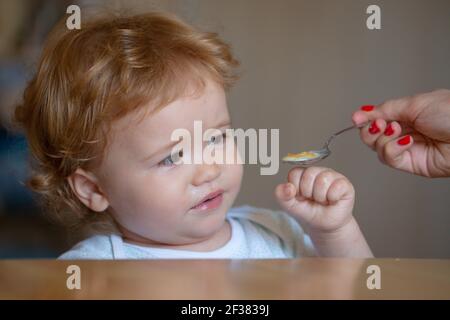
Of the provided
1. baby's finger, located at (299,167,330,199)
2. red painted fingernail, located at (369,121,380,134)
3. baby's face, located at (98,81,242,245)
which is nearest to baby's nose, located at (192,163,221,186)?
baby's face, located at (98,81,242,245)

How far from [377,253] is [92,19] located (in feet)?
2.35

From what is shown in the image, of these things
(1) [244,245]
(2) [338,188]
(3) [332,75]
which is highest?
(3) [332,75]

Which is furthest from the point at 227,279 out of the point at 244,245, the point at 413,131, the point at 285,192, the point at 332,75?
the point at 332,75

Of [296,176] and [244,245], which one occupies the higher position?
[296,176]

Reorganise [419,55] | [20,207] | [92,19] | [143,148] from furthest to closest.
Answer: [20,207]
[419,55]
[92,19]
[143,148]

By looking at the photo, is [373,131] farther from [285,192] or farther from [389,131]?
[285,192]

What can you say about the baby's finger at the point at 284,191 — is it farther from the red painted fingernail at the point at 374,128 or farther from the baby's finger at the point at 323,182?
the red painted fingernail at the point at 374,128

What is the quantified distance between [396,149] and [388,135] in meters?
0.02

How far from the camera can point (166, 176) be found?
674mm

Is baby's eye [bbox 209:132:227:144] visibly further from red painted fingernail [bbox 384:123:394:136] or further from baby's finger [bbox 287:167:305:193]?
red painted fingernail [bbox 384:123:394:136]

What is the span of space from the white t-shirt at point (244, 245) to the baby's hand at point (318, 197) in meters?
0.09

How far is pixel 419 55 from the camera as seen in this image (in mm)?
1067
